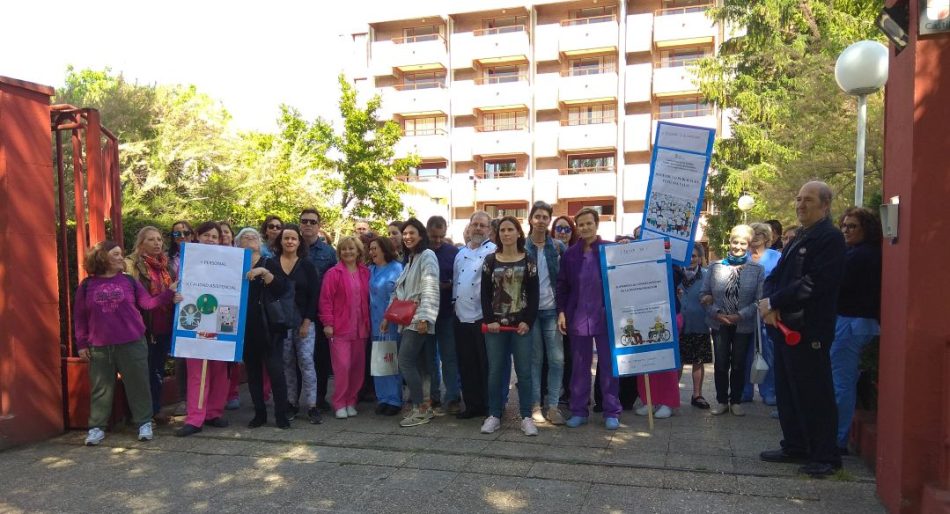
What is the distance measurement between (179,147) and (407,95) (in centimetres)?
2162

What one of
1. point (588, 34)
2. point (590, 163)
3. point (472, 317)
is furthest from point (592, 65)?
point (472, 317)

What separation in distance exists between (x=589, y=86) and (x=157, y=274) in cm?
3504

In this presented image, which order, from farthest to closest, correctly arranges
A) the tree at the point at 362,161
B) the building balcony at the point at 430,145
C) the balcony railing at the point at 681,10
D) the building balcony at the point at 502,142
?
the building balcony at the point at 430,145, the building balcony at the point at 502,142, the balcony railing at the point at 681,10, the tree at the point at 362,161

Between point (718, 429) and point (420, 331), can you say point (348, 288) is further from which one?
point (718, 429)

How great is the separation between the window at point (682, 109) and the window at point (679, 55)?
2.00 m

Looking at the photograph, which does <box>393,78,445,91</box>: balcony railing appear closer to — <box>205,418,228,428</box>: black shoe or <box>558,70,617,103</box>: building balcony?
<box>558,70,617,103</box>: building balcony

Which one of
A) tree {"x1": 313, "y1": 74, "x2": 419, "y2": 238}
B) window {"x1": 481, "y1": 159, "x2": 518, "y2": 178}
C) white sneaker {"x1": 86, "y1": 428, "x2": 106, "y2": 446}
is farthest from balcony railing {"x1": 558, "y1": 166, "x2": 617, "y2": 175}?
white sneaker {"x1": 86, "y1": 428, "x2": 106, "y2": 446}

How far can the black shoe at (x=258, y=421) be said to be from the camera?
642 centimetres

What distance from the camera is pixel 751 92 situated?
23.6 m

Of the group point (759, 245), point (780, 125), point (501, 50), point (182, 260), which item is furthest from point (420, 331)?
point (501, 50)

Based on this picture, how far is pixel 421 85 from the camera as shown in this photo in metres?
43.1

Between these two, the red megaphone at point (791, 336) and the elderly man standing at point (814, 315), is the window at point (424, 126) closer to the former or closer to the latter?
the elderly man standing at point (814, 315)

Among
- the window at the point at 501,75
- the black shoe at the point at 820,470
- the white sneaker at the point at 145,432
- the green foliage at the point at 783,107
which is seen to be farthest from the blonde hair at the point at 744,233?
the window at the point at 501,75

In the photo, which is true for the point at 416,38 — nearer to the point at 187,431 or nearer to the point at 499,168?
the point at 499,168
